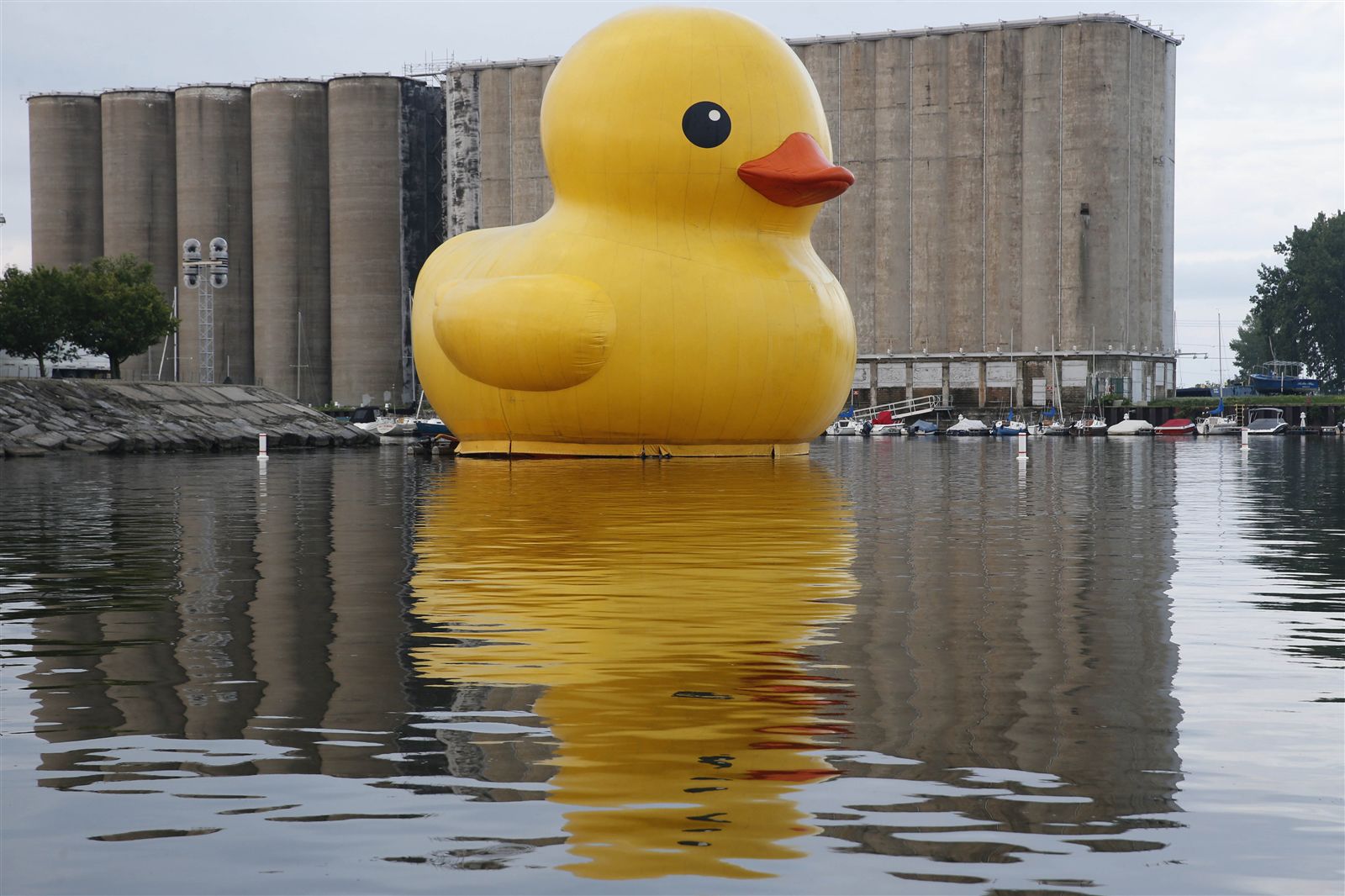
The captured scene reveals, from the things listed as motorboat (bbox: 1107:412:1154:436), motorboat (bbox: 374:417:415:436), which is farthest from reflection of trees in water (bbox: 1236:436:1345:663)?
motorboat (bbox: 1107:412:1154:436)

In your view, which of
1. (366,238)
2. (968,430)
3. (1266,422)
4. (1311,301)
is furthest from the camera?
(1311,301)

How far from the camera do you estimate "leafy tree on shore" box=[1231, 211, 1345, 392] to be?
9556cm

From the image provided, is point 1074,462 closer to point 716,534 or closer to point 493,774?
point 716,534

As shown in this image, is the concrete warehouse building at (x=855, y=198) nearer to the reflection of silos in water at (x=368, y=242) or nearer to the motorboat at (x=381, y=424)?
the reflection of silos in water at (x=368, y=242)

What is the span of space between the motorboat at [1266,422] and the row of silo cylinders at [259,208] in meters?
42.5

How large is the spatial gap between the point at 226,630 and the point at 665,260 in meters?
16.9

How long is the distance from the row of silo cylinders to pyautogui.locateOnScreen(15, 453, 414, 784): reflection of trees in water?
66203mm

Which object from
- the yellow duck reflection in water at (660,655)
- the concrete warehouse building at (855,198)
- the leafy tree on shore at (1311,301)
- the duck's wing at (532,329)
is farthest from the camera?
the leafy tree on shore at (1311,301)

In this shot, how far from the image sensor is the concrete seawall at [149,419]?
3481cm

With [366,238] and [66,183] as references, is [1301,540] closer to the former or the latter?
[366,238]

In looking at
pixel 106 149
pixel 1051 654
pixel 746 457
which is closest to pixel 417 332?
pixel 746 457

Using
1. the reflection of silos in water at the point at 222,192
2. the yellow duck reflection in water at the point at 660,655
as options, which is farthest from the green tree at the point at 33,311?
the yellow duck reflection in water at the point at 660,655

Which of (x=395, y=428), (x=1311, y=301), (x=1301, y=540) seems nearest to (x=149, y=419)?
(x=395, y=428)

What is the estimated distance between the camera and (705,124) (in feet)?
75.7
